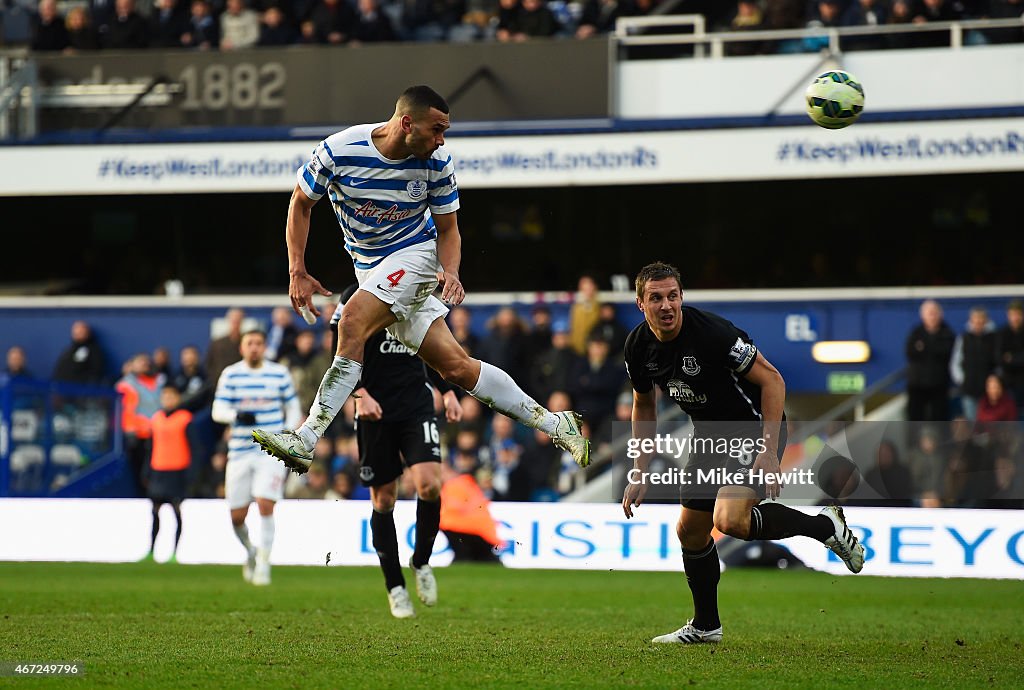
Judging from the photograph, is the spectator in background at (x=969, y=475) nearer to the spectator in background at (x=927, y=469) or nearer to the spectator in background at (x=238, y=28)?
the spectator in background at (x=927, y=469)

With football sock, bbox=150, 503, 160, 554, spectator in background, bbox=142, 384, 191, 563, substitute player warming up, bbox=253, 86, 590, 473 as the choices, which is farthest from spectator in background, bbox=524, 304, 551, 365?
substitute player warming up, bbox=253, 86, 590, 473

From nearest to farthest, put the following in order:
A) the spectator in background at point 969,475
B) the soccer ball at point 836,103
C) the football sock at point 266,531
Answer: the soccer ball at point 836,103, the football sock at point 266,531, the spectator in background at point 969,475

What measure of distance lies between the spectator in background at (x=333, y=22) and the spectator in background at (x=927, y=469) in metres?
9.49

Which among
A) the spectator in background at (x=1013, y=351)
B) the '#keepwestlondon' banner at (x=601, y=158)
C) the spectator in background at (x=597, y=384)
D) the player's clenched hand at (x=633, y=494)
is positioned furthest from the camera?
the '#keepwestlondon' banner at (x=601, y=158)

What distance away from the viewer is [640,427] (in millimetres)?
8062

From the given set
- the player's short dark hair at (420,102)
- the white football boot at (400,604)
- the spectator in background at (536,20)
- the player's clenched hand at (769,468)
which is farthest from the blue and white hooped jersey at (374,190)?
the spectator in background at (536,20)

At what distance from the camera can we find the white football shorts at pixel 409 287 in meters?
8.09

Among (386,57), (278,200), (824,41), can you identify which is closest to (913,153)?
(824,41)

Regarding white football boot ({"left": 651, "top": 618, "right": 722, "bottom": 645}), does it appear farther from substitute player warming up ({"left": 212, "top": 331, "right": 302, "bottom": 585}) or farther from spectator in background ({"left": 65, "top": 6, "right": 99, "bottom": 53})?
spectator in background ({"left": 65, "top": 6, "right": 99, "bottom": 53})

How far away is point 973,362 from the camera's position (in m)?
16.1

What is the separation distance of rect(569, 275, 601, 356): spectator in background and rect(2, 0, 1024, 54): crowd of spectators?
12.2 feet

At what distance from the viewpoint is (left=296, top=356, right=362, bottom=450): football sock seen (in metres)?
7.93

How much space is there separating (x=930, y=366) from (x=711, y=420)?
9.00m

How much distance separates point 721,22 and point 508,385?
1342cm
